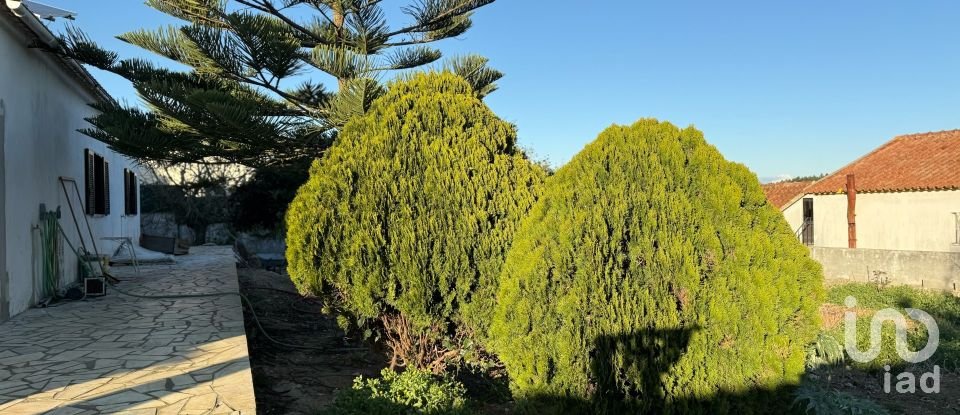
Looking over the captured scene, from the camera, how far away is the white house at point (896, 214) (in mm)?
11312

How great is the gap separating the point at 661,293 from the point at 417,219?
169cm

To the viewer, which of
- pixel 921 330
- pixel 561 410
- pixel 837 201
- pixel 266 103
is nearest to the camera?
pixel 561 410

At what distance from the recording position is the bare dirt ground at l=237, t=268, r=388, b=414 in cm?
411

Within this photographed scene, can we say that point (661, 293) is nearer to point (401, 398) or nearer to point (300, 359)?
point (401, 398)

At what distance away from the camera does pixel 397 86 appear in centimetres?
452

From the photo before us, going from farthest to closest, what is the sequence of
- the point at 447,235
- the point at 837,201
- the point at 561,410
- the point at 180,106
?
1. the point at 837,201
2. the point at 180,106
3. the point at 447,235
4. the point at 561,410

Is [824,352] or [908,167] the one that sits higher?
[908,167]

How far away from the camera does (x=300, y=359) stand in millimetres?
5285

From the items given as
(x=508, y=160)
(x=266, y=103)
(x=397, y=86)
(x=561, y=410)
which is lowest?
(x=561, y=410)

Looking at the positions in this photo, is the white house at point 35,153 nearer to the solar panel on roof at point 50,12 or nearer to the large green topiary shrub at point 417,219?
the solar panel on roof at point 50,12

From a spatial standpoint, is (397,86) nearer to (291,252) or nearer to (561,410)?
(291,252)

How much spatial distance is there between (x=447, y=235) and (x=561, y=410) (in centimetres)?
137

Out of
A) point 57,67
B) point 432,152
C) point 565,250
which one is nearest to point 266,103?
point 57,67

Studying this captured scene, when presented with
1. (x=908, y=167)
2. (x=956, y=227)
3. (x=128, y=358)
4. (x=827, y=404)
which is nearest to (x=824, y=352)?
(x=827, y=404)
